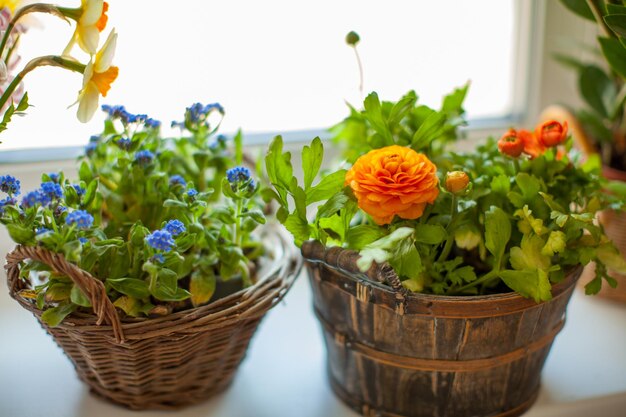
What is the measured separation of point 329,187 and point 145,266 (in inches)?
8.1

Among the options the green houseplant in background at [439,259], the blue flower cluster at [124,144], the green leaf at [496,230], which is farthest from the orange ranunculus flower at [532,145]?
the blue flower cluster at [124,144]

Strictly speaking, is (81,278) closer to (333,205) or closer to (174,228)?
(174,228)

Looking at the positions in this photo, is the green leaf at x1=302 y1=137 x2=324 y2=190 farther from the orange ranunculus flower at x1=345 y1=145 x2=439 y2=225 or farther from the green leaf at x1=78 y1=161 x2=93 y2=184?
the green leaf at x1=78 y1=161 x2=93 y2=184

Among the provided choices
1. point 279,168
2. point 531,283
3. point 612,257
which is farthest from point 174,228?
point 612,257

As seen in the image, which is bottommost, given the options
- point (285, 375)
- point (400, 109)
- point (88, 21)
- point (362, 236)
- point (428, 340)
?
point (285, 375)

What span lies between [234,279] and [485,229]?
0.29 m

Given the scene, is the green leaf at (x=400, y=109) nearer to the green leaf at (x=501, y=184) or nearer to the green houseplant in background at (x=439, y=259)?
the green houseplant in background at (x=439, y=259)

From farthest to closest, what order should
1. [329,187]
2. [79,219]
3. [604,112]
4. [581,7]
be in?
[604,112]
[581,7]
[329,187]
[79,219]

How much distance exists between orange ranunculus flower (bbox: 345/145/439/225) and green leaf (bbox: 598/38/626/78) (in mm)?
310

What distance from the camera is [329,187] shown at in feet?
2.15

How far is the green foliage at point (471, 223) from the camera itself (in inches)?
24.5

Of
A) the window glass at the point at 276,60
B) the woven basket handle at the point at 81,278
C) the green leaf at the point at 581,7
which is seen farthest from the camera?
the window glass at the point at 276,60

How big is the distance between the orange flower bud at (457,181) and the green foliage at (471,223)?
0.10ft

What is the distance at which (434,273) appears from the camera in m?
0.66
